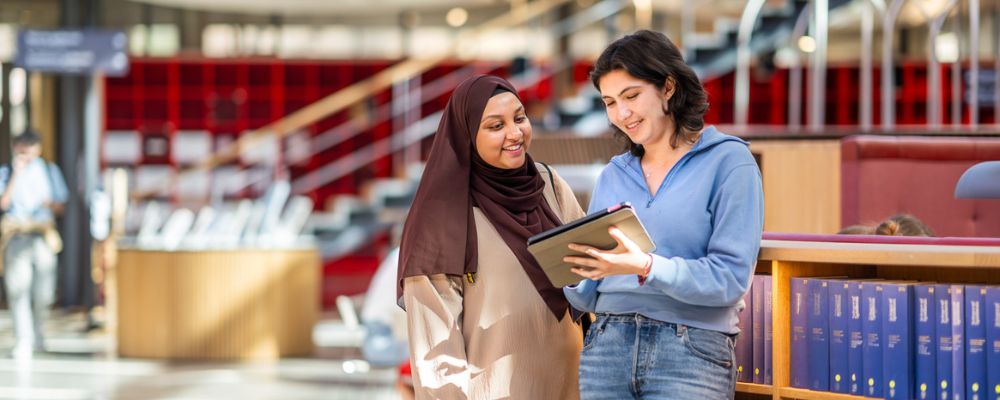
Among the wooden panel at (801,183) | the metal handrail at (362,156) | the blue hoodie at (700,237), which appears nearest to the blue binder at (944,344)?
the blue hoodie at (700,237)

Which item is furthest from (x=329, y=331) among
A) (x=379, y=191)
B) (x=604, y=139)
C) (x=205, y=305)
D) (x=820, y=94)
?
(x=820, y=94)

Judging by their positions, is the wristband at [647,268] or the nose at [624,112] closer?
the wristband at [647,268]

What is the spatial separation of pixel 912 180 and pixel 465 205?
2.63 m

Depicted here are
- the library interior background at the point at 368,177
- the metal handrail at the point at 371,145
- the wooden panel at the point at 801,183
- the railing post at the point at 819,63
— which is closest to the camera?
the library interior background at the point at 368,177

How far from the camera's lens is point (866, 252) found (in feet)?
7.81

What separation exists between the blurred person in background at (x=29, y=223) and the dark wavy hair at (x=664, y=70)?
658cm

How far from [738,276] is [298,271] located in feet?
21.8

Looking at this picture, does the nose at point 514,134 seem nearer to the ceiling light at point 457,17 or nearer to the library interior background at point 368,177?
the library interior background at point 368,177

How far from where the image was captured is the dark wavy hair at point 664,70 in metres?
2.24

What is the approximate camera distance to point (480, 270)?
8.71 feet

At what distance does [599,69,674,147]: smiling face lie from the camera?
2256 millimetres

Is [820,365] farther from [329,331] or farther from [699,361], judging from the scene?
[329,331]

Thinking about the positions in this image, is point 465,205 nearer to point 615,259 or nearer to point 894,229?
point 615,259

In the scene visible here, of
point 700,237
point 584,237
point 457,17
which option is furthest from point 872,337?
point 457,17
